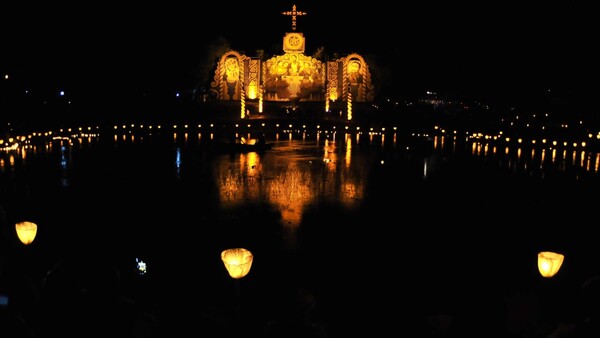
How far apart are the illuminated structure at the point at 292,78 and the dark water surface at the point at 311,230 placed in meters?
20.8

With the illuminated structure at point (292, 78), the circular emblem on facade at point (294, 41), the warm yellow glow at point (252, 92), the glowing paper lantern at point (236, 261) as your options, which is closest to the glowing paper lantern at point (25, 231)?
the glowing paper lantern at point (236, 261)

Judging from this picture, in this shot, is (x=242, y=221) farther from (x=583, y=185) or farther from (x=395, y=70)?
(x=395, y=70)

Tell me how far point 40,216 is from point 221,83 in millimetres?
30353

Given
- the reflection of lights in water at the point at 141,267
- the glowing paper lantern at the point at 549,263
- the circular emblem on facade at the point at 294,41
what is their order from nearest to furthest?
the glowing paper lantern at the point at 549,263
the reflection of lights in water at the point at 141,267
the circular emblem on facade at the point at 294,41

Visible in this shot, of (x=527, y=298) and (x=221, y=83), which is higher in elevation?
(x=221, y=83)

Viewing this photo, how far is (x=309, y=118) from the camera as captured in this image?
36688 mm

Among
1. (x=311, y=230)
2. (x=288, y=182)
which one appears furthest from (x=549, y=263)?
(x=288, y=182)

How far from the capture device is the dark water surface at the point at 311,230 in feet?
23.2

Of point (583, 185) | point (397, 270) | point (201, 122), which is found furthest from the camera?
point (201, 122)

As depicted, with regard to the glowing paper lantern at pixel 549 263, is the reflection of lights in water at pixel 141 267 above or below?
below

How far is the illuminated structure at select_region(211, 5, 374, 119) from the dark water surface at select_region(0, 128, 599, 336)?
20811 mm

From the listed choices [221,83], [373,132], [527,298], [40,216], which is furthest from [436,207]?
[221,83]

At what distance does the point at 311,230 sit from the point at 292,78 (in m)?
32.5

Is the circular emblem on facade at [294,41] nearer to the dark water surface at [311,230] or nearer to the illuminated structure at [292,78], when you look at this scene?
the illuminated structure at [292,78]
